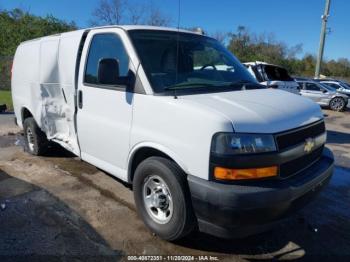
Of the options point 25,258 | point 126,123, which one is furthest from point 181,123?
point 25,258

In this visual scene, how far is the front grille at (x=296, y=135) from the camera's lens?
299 centimetres

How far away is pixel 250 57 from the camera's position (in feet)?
127

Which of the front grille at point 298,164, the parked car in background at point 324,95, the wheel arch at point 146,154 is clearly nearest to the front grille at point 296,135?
the front grille at point 298,164

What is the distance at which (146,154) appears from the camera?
369cm

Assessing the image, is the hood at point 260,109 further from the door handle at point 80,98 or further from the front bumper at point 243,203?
the door handle at point 80,98

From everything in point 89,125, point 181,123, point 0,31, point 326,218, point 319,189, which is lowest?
point 326,218

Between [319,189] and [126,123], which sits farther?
[126,123]

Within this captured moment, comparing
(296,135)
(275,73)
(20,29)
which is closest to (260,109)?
(296,135)

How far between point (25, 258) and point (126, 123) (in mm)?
1619

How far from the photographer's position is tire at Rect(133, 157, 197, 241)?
10.3ft

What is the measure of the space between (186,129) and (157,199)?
890 millimetres

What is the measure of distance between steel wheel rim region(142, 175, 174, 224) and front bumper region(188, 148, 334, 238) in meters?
0.46

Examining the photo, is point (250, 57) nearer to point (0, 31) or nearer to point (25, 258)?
point (0, 31)

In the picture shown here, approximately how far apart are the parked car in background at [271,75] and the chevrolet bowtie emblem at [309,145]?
831 centimetres
